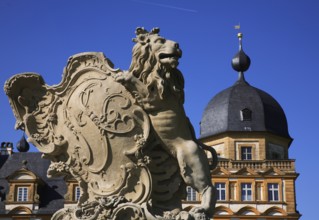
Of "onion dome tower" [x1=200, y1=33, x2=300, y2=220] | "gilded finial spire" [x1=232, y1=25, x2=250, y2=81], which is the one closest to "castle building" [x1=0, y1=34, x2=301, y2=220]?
"onion dome tower" [x1=200, y1=33, x2=300, y2=220]

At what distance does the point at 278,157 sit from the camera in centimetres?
4656

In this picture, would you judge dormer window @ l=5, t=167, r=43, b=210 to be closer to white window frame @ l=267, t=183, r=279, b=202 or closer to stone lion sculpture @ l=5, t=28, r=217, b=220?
white window frame @ l=267, t=183, r=279, b=202

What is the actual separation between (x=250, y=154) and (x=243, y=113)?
3.16 meters

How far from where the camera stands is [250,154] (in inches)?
1801

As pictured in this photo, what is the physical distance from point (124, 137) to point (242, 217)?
3737 centimetres

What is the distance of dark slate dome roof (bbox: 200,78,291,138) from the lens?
46750 millimetres

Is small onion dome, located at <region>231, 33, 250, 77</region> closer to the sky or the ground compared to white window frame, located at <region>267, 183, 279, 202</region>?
closer to the sky

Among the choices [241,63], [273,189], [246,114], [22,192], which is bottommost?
[22,192]

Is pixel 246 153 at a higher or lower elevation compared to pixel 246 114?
lower

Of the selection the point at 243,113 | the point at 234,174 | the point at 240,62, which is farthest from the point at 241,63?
the point at 234,174

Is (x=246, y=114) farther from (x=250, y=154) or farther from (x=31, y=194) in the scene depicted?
(x=31, y=194)

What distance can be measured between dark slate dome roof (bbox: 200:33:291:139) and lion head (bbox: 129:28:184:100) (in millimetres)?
39412

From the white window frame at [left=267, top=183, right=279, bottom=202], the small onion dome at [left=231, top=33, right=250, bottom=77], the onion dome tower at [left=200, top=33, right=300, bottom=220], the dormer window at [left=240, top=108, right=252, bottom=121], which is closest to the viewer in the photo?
the onion dome tower at [left=200, top=33, right=300, bottom=220]

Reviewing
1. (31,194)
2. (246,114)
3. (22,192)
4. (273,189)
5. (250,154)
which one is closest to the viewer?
(31,194)
